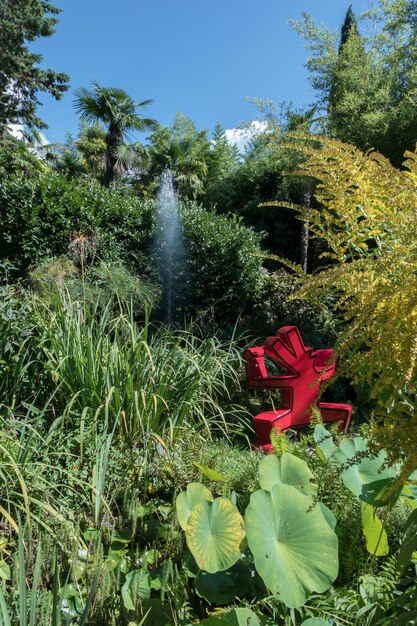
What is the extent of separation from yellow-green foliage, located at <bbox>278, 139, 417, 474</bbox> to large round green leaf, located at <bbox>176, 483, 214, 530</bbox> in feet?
3.10

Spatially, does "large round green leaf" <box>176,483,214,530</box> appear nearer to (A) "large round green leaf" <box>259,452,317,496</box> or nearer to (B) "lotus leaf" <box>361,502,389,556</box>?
(A) "large round green leaf" <box>259,452,317,496</box>

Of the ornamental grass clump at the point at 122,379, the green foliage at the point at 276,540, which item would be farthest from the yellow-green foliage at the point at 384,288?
the ornamental grass clump at the point at 122,379

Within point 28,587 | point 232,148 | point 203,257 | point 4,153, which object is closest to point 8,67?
point 4,153

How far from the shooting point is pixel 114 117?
15.5 m

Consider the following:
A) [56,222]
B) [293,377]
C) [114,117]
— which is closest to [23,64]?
[114,117]

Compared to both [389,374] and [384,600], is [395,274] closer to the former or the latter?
[389,374]

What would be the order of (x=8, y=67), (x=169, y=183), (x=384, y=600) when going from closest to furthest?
(x=384, y=600) < (x=8, y=67) < (x=169, y=183)

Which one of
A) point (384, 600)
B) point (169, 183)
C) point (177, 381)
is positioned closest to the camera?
point (384, 600)

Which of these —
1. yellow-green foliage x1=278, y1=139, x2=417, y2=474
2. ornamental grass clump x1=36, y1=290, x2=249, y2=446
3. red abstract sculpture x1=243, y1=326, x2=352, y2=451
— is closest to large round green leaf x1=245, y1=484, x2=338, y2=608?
yellow-green foliage x1=278, y1=139, x2=417, y2=474

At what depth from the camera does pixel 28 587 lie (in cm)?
184

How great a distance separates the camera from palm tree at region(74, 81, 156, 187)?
1522cm

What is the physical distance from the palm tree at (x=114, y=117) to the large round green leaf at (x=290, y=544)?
15.5 meters

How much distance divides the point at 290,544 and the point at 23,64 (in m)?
18.5

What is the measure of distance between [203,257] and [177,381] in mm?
5693
